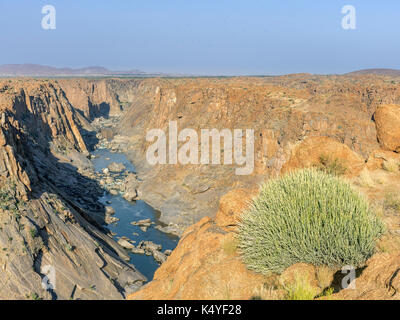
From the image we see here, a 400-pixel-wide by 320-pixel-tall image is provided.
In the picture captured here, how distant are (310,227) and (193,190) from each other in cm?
3557

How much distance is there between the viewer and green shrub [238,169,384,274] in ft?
23.2

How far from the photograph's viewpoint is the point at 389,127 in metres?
15.1

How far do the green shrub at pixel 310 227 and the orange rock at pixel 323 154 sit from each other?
5580 millimetres

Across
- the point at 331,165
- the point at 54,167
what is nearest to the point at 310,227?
the point at 331,165

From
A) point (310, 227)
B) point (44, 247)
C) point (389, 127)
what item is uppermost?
point (389, 127)

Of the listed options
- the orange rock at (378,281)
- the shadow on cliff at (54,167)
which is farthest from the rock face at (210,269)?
the shadow on cliff at (54,167)

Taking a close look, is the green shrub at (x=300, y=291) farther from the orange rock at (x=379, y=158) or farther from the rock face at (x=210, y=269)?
the orange rock at (x=379, y=158)

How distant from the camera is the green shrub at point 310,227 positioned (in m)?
7.07

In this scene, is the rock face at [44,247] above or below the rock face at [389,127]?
below

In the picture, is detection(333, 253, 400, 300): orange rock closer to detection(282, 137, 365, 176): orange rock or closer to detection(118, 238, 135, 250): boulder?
detection(282, 137, 365, 176): orange rock

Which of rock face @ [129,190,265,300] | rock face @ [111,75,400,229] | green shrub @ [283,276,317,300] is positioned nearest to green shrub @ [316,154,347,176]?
rock face @ [129,190,265,300]

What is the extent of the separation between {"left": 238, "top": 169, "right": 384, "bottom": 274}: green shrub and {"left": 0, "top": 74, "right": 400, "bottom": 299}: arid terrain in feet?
1.30

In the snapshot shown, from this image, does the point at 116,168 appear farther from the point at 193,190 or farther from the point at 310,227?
the point at 310,227

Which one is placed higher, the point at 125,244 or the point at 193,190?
the point at 193,190
